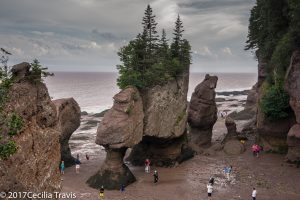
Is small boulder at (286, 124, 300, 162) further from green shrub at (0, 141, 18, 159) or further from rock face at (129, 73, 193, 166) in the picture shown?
green shrub at (0, 141, 18, 159)

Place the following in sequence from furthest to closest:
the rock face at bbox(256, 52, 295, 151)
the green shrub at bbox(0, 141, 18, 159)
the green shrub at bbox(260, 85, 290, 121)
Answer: the rock face at bbox(256, 52, 295, 151), the green shrub at bbox(260, 85, 290, 121), the green shrub at bbox(0, 141, 18, 159)

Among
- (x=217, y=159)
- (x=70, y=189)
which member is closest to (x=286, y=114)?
(x=217, y=159)

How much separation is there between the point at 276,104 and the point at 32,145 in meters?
32.4

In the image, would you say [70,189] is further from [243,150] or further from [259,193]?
[243,150]

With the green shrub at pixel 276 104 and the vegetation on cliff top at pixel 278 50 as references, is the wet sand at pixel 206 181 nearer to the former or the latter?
the green shrub at pixel 276 104

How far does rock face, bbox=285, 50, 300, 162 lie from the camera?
3450 cm

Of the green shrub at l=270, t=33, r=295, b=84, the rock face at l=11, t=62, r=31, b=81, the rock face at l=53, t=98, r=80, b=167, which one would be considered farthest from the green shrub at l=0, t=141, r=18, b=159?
the green shrub at l=270, t=33, r=295, b=84

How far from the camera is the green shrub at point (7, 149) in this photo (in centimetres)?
1141

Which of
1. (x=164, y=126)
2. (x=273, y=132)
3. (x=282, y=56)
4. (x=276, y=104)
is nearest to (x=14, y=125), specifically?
(x=164, y=126)

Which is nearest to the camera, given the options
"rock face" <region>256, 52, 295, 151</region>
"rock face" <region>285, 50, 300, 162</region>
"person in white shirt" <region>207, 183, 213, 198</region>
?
"person in white shirt" <region>207, 183, 213, 198</region>

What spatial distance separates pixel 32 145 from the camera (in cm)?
1347

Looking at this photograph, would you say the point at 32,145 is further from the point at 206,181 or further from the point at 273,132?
the point at 273,132

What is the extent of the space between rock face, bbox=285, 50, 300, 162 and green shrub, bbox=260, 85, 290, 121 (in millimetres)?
2736

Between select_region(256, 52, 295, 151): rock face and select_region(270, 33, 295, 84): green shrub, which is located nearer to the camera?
select_region(270, 33, 295, 84): green shrub
